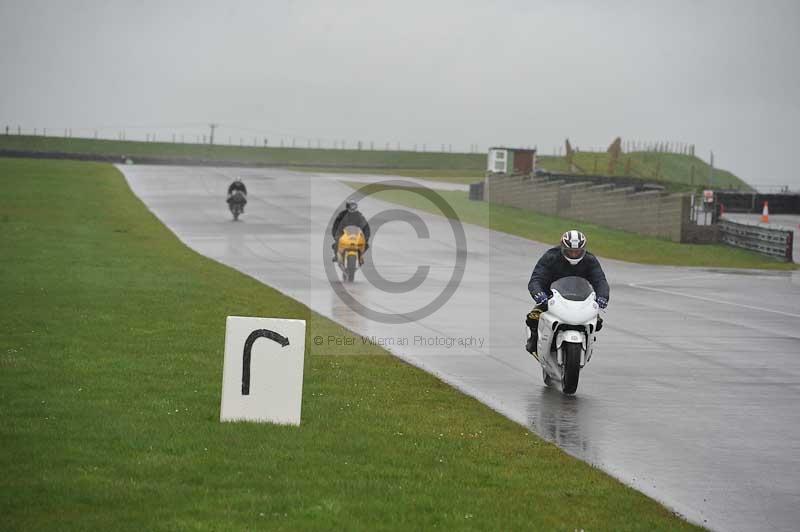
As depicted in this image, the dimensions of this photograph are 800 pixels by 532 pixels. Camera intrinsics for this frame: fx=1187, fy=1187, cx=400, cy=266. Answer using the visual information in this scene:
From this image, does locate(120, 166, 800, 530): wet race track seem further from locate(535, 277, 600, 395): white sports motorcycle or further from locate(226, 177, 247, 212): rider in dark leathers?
locate(226, 177, 247, 212): rider in dark leathers

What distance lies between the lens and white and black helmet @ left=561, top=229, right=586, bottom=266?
14.1 metres

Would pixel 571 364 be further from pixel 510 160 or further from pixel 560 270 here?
pixel 510 160

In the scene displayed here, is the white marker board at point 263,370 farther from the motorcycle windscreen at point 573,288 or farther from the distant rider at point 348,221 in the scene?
the distant rider at point 348,221

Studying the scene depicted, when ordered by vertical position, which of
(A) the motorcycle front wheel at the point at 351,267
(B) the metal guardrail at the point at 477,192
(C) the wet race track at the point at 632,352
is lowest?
(C) the wet race track at the point at 632,352

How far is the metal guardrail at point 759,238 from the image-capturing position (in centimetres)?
4009

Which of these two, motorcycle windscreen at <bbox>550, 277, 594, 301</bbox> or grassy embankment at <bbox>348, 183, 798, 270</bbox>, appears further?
grassy embankment at <bbox>348, 183, 798, 270</bbox>

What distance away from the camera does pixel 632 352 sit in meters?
17.8

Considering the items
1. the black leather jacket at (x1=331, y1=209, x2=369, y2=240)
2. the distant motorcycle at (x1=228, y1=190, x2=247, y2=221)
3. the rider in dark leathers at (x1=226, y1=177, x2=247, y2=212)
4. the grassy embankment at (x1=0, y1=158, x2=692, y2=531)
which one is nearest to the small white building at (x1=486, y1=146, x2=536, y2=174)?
the rider in dark leathers at (x1=226, y1=177, x2=247, y2=212)

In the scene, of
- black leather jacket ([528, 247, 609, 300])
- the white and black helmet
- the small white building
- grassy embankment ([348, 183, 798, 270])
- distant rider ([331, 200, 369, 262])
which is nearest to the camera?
the white and black helmet

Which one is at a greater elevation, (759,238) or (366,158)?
(366,158)

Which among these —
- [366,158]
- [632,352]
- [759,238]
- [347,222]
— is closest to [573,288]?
[632,352]

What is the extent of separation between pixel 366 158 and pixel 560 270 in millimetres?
109477

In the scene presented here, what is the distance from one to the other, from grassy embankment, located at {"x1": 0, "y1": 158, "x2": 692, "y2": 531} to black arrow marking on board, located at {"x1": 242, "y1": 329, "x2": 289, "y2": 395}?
43 centimetres

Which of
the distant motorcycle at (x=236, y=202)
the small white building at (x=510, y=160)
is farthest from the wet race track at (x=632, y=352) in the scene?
the small white building at (x=510, y=160)
